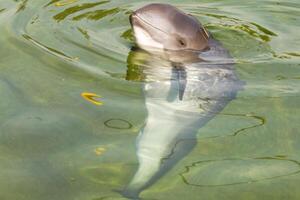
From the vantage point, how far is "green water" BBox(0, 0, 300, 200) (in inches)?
160

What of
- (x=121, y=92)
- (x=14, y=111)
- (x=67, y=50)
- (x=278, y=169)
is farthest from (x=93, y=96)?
(x=278, y=169)

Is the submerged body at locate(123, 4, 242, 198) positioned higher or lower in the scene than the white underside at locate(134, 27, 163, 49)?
lower

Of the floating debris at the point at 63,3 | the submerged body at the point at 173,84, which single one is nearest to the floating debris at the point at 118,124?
the submerged body at the point at 173,84

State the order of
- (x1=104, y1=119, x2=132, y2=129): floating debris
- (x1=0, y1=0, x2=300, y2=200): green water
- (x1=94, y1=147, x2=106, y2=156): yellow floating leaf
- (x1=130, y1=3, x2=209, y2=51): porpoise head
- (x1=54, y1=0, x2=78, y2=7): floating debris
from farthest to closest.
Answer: (x1=54, y1=0, x2=78, y2=7): floating debris → (x1=130, y1=3, x2=209, y2=51): porpoise head → (x1=104, y1=119, x2=132, y2=129): floating debris → (x1=94, y1=147, x2=106, y2=156): yellow floating leaf → (x1=0, y1=0, x2=300, y2=200): green water

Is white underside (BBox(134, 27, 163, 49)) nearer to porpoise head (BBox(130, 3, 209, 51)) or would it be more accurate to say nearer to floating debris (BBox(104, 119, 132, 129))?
porpoise head (BBox(130, 3, 209, 51))

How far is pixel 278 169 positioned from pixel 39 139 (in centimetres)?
171

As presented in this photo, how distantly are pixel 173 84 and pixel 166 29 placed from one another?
2.90 ft

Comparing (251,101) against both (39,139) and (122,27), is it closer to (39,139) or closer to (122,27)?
(39,139)

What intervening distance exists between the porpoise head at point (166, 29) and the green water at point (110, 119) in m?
0.28

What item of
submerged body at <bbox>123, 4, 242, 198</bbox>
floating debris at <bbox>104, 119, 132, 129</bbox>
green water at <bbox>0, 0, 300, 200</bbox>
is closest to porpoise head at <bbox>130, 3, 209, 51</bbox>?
submerged body at <bbox>123, 4, 242, 198</bbox>

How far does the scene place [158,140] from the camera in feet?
15.5

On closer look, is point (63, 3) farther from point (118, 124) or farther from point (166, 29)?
point (118, 124)

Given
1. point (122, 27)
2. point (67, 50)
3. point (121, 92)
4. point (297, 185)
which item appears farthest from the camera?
point (122, 27)

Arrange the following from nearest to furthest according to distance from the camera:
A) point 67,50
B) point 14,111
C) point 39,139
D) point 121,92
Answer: point 39,139 → point 14,111 → point 121,92 → point 67,50
